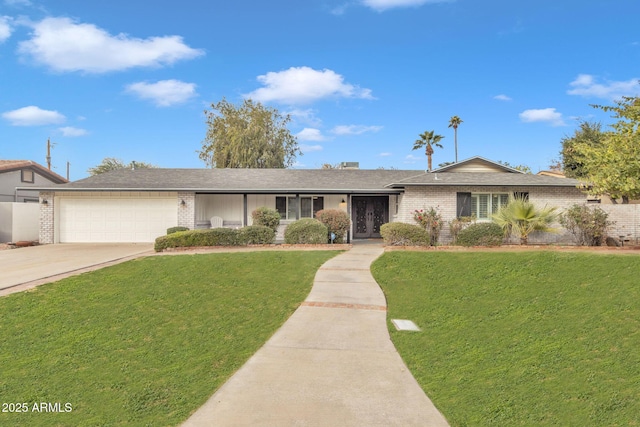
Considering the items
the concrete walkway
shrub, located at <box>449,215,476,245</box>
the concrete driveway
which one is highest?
shrub, located at <box>449,215,476,245</box>

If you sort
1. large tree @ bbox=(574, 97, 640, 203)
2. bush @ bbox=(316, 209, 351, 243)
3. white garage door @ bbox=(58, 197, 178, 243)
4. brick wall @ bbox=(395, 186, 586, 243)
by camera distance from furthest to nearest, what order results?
white garage door @ bbox=(58, 197, 178, 243) < brick wall @ bbox=(395, 186, 586, 243) < bush @ bbox=(316, 209, 351, 243) < large tree @ bbox=(574, 97, 640, 203)

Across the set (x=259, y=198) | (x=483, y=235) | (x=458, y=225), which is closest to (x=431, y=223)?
(x=458, y=225)

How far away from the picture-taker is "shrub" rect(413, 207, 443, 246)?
16.9 meters

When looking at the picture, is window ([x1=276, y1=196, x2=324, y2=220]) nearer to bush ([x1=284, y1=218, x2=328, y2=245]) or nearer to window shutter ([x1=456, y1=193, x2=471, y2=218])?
bush ([x1=284, y1=218, x2=328, y2=245])

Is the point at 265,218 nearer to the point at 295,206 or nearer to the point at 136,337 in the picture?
the point at 295,206

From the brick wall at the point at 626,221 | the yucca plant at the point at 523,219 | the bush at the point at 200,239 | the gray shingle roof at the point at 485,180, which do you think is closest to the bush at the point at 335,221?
the gray shingle roof at the point at 485,180

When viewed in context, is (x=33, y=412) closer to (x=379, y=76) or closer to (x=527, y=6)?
(x=527, y=6)

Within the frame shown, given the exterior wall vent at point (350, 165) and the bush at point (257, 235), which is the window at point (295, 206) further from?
the exterior wall vent at point (350, 165)

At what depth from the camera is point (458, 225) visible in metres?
16.8

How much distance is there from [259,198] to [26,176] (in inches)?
751

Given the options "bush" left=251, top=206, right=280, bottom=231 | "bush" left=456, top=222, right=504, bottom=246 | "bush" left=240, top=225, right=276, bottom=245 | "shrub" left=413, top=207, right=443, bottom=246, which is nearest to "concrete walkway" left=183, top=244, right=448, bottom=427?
"bush" left=240, top=225, right=276, bottom=245

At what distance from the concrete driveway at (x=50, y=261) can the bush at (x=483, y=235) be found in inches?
512

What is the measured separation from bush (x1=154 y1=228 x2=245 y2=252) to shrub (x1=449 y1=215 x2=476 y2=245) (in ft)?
29.9

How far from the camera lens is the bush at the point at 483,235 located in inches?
614
